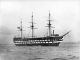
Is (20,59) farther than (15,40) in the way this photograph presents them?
No

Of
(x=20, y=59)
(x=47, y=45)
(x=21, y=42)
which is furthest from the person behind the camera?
(x=21, y=42)

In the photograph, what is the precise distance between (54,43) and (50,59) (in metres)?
29.7

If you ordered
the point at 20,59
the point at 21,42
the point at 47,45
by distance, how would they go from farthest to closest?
the point at 21,42
the point at 47,45
the point at 20,59

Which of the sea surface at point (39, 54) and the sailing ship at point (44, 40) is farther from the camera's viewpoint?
the sailing ship at point (44, 40)

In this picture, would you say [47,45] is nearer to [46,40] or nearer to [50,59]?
[46,40]

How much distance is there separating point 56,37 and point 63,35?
9.95 feet

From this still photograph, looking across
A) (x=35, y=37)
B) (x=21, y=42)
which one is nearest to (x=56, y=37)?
(x=35, y=37)

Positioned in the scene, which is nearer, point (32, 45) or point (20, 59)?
point (20, 59)

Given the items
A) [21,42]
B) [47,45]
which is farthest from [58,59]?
[21,42]

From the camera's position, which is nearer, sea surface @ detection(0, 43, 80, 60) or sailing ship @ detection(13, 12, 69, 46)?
sea surface @ detection(0, 43, 80, 60)

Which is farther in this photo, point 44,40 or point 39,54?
point 44,40

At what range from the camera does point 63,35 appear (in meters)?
65.1

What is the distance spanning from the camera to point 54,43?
63.1 m

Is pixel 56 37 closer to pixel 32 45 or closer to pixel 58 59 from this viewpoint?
pixel 32 45
